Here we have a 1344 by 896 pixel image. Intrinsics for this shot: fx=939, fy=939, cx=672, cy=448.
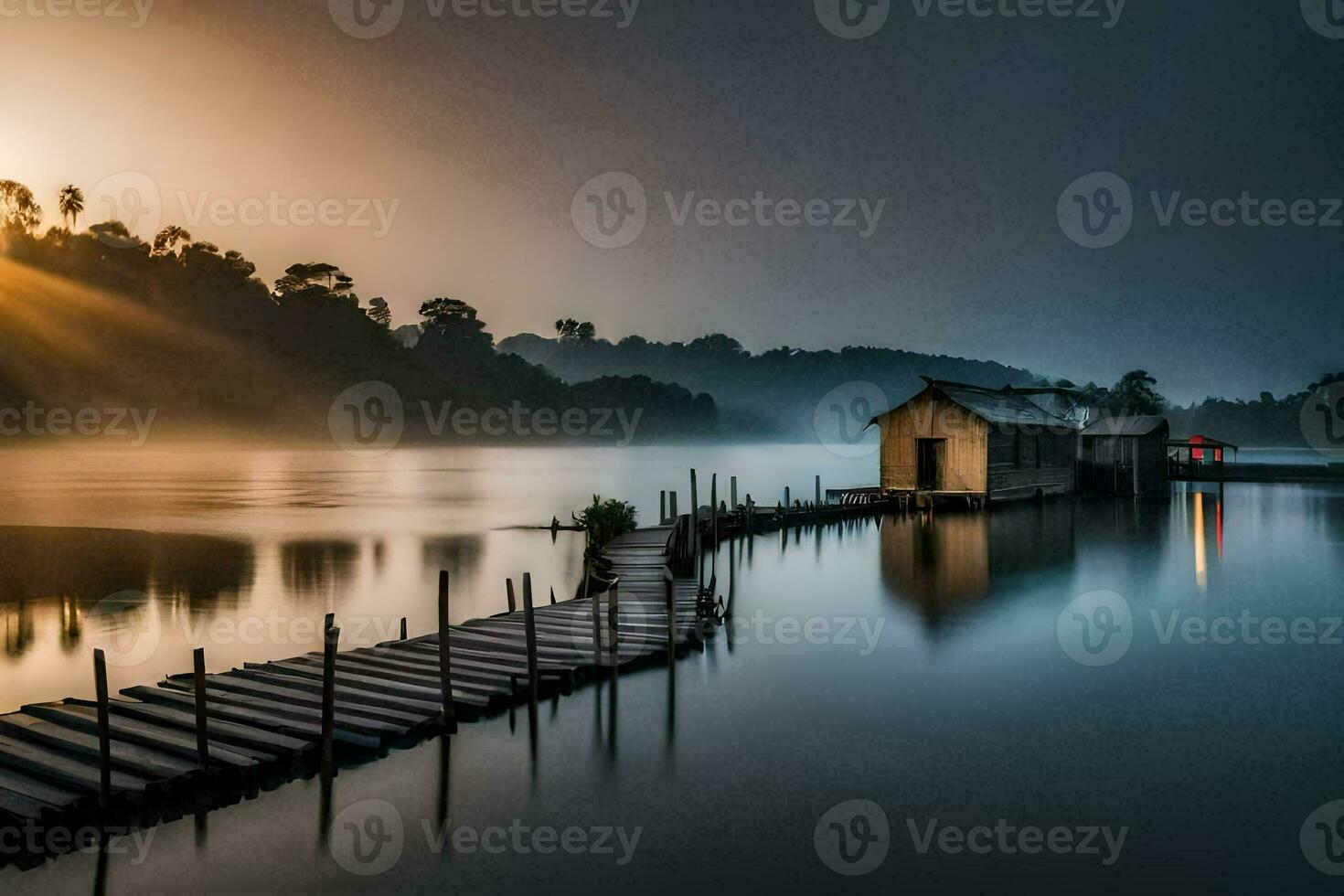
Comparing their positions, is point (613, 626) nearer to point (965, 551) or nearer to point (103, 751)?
point (103, 751)

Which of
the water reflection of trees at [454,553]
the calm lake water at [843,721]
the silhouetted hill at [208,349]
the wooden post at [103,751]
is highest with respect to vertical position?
the silhouetted hill at [208,349]

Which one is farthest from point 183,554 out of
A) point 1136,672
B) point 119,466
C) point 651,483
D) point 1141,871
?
point 119,466

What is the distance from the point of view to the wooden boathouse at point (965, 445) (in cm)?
4419

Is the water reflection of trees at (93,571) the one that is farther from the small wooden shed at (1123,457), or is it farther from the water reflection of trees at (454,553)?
the small wooden shed at (1123,457)

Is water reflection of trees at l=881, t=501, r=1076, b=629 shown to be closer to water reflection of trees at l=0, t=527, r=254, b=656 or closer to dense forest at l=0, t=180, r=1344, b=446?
water reflection of trees at l=0, t=527, r=254, b=656

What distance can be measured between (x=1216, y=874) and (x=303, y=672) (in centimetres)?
1143

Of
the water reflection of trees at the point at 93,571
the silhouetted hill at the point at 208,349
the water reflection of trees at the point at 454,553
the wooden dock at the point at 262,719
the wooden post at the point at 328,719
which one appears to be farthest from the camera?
the silhouetted hill at the point at 208,349

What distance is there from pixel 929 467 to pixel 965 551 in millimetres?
14947

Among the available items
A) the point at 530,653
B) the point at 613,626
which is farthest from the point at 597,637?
the point at 530,653

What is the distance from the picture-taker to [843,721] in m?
14.4

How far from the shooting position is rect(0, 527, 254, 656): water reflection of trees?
2458 cm

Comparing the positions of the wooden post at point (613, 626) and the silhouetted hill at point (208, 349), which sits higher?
the silhouetted hill at point (208, 349)

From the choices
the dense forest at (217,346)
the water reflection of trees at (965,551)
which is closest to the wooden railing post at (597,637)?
the water reflection of trees at (965,551)

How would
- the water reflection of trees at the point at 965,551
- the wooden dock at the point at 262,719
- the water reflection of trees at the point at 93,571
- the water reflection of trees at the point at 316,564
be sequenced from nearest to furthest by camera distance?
the wooden dock at the point at 262,719 < the water reflection of trees at the point at 93,571 < the water reflection of trees at the point at 965,551 < the water reflection of trees at the point at 316,564
